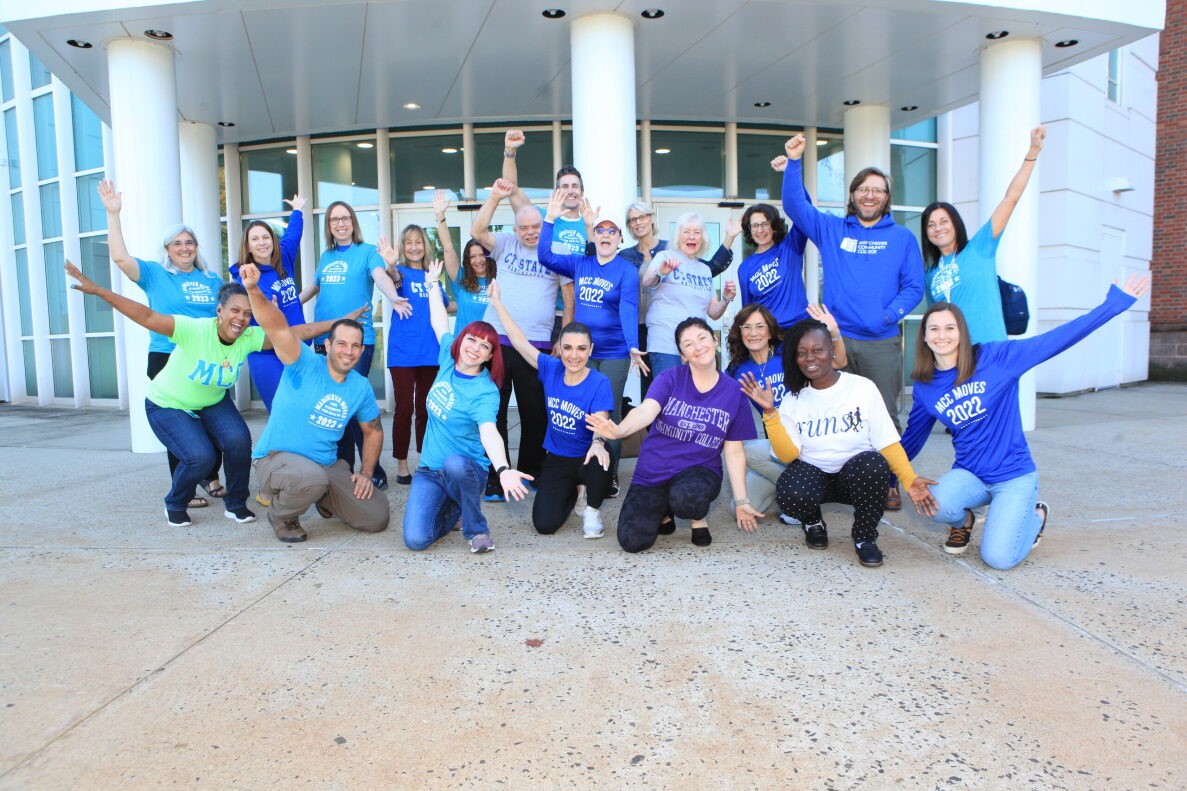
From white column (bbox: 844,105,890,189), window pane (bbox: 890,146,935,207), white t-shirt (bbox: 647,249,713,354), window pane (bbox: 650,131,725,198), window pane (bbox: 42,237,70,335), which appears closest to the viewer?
white t-shirt (bbox: 647,249,713,354)

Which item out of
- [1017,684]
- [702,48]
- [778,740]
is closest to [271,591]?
[778,740]

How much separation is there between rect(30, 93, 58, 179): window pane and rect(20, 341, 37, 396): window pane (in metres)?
2.86

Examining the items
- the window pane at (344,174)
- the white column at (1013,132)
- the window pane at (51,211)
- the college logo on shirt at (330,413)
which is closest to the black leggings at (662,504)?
the college logo on shirt at (330,413)

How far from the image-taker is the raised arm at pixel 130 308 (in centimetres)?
389

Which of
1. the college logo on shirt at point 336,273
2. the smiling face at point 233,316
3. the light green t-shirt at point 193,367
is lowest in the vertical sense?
the light green t-shirt at point 193,367

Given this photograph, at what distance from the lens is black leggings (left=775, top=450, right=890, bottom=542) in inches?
136

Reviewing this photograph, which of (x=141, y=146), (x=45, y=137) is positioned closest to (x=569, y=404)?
(x=141, y=146)

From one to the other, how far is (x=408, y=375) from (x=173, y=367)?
4.78ft

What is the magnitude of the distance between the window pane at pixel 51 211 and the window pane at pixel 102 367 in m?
2.07

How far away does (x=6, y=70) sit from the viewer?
484 inches

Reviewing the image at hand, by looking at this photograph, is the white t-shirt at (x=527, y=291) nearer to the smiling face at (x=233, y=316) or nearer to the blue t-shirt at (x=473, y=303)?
the blue t-shirt at (x=473, y=303)

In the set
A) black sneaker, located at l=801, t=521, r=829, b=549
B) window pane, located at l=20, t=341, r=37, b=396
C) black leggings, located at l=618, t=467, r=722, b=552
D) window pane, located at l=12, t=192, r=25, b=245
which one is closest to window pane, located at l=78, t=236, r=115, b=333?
window pane, located at l=12, t=192, r=25, b=245

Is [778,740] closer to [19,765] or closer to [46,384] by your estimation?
[19,765]

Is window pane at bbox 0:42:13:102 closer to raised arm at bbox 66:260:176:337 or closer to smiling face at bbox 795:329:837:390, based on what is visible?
raised arm at bbox 66:260:176:337
